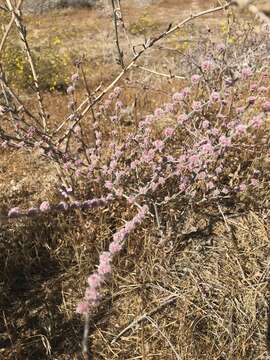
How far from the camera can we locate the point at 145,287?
100 inches

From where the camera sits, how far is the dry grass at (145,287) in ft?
7.50

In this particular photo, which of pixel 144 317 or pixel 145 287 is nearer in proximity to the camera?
pixel 144 317

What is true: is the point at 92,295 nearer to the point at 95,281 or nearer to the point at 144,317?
the point at 95,281

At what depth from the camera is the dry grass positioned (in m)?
2.29

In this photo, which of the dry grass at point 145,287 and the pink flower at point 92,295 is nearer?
the pink flower at point 92,295

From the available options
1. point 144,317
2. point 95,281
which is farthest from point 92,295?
point 144,317

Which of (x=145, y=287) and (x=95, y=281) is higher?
(x=95, y=281)

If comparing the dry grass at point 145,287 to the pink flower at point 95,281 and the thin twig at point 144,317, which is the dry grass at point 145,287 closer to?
the thin twig at point 144,317

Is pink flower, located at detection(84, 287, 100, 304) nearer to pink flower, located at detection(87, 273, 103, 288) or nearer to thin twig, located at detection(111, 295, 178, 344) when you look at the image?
pink flower, located at detection(87, 273, 103, 288)

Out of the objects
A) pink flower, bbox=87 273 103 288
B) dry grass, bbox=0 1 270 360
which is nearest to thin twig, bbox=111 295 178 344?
dry grass, bbox=0 1 270 360

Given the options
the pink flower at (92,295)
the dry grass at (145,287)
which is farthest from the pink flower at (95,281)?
the dry grass at (145,287)

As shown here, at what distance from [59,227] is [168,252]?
29.2 inches

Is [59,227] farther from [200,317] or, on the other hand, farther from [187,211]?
[200,317]

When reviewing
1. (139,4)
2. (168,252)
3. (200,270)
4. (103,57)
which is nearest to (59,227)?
(168,252)
